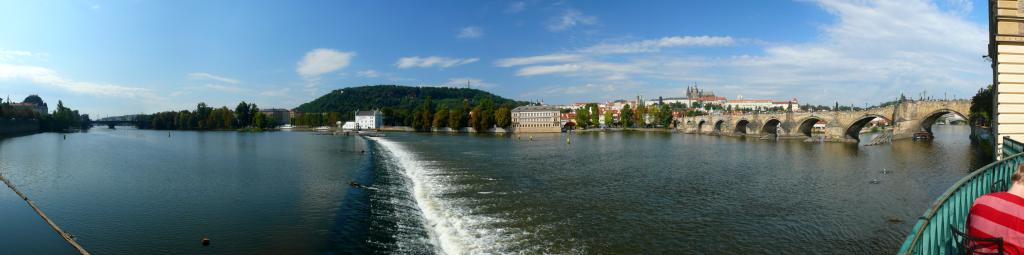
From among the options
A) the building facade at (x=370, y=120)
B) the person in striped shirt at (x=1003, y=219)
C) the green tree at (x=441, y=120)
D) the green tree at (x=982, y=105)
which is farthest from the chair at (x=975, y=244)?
the building facade at (x=370, y=120)

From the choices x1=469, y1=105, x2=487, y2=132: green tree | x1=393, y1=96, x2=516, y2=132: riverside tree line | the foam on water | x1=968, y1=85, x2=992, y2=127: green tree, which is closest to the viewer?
the foam on water

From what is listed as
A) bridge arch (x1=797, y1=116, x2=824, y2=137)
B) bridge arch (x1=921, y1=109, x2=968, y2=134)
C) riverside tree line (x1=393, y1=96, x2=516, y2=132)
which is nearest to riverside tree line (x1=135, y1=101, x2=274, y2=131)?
riverside tree line (x1=393, y1=96, x2=516, y2=132)

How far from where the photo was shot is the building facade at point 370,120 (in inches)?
5566

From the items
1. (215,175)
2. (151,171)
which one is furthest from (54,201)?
(151,171)

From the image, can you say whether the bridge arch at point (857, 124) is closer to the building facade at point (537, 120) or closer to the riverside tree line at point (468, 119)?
the riverside tree line at point (468, 119)

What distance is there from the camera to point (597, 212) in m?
17.3

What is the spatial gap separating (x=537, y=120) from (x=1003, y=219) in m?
112

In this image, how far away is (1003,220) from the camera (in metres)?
5.03

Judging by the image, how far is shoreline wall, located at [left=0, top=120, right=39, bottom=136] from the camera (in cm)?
8650

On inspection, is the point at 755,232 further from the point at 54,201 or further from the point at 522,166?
the point at 54,201

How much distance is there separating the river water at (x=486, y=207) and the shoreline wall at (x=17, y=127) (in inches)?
3015

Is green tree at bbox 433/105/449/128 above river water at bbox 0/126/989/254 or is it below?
above

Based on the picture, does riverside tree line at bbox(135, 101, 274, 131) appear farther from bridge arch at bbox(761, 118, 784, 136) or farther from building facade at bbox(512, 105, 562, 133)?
bridge arch at bbox(761, 118, 784, 136)

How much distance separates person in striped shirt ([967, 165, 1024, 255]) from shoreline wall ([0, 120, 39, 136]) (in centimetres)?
11913
